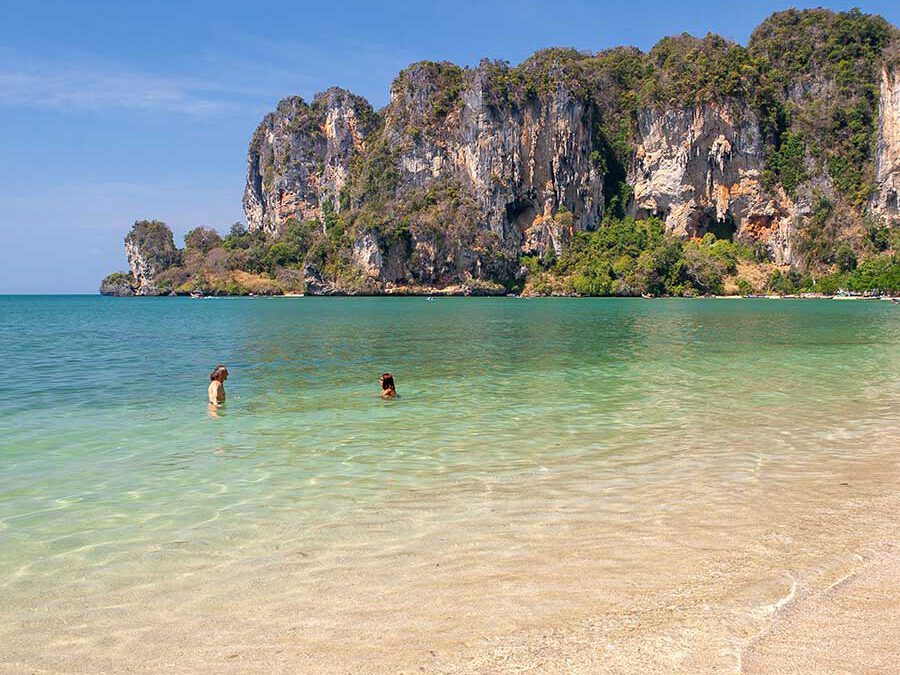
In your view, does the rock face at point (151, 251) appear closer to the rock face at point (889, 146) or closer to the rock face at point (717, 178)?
the rock face at point (717, 178)

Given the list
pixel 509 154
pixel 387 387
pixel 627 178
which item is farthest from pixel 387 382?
pixel 627 178

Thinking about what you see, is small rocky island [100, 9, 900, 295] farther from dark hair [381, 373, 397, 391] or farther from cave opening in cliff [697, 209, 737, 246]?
dark hair [381, 373, 397, 391]

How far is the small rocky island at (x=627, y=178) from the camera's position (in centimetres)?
12519

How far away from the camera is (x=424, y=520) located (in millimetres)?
6816

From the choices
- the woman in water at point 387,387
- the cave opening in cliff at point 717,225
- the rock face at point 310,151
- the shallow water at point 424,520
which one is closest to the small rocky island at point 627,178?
the cave opening in cliff at point 717,225

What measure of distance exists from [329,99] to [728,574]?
7334 inches

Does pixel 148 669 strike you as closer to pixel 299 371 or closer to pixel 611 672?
pixel 611 672

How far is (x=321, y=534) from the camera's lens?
6.45 meters

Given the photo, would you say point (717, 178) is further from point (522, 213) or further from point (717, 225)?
point (522, 213)

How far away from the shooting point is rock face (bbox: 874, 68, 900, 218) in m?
115

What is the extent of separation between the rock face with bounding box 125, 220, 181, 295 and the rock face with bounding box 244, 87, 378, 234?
26.4 meters

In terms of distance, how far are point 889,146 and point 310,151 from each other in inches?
5249

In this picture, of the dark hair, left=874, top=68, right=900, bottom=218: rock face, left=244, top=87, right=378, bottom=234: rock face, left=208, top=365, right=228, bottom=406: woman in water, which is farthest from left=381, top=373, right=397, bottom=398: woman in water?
left=244, top=87, right=378, bottom=234: rock face

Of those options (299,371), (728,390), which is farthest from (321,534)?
(299,371)
